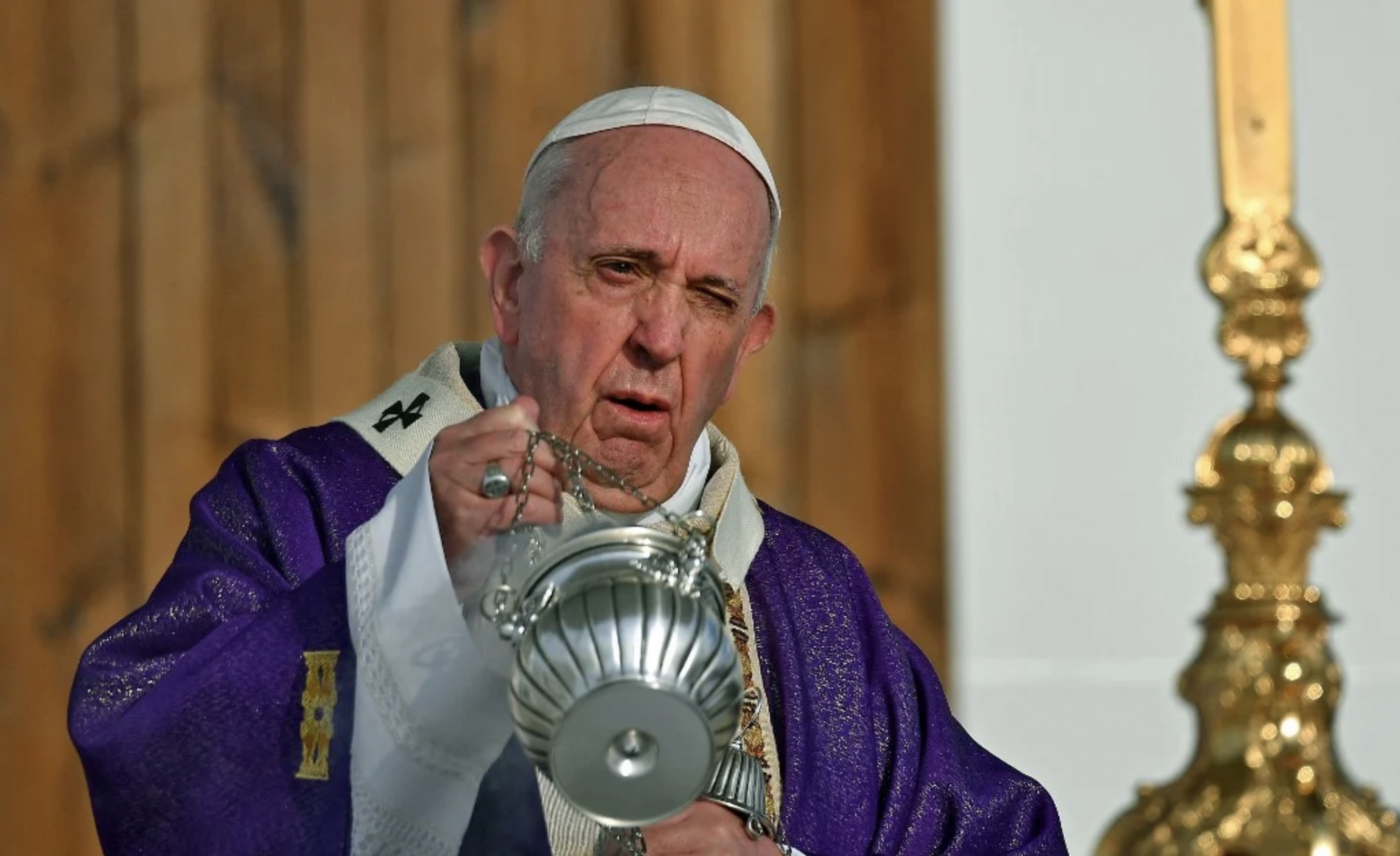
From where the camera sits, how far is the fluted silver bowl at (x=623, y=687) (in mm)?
2566

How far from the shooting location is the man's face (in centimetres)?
367

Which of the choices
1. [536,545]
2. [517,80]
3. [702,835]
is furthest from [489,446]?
[517,80]

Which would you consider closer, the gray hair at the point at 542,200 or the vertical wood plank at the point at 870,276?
the gray hair at the point at 542,200

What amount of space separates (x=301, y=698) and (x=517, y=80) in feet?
8.39

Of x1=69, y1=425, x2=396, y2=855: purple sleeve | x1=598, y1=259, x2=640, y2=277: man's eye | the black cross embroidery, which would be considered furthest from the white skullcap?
x1=69, y1=425, x2=396, y2=855: purple sleeve

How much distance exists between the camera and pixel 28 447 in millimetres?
5332

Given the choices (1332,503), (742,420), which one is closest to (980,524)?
(742,420)

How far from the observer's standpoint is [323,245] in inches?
216

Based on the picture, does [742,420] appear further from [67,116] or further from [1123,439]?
[67,116]

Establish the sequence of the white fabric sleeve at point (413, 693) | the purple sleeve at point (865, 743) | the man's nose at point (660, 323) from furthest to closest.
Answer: the purple sleeve at point (865, 743) → the man's nose at point (660, 323) → the white fabric sleeve at point (413, 693)

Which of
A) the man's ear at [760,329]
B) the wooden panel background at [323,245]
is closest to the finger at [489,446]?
the man's ear at [760,329]

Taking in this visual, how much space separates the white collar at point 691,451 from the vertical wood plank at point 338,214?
1.50m

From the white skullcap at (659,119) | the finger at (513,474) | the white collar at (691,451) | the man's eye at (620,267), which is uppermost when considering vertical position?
the white skullcap at (659,119)

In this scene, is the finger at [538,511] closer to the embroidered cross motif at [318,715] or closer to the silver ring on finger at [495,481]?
the silver ring on finger at [495,481]
